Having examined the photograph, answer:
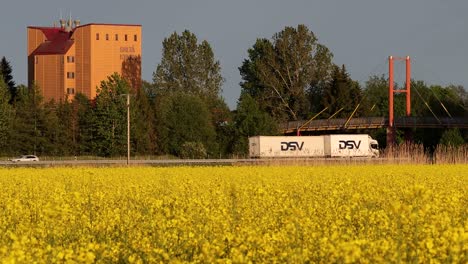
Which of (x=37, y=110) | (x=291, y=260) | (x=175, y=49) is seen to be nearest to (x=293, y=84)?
(x=175, y=49)

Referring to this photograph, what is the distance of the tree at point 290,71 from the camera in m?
117

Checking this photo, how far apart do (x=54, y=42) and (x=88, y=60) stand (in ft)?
30.6

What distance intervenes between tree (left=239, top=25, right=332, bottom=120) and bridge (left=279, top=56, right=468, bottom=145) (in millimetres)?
11334

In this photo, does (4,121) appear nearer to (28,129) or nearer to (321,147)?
(28,129)

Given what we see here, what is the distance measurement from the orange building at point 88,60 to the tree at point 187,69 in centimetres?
358

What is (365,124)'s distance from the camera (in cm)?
9969

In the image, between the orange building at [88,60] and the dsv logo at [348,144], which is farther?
the orange building at [88,60]

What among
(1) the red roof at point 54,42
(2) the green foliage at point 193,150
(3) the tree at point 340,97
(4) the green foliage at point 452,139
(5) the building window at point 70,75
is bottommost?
(2) the green foliage at point 193,150

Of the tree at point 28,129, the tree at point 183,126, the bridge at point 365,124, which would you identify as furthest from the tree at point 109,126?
the bridge at point 365,124

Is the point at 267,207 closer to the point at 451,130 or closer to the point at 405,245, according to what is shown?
the point at 405,245

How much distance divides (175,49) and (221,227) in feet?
373

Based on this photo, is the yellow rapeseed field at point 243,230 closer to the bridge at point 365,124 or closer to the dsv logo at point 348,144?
the dsv logo at point 348,144

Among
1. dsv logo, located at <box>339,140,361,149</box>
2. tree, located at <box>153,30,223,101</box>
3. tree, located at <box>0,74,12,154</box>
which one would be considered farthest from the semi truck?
tree, located at <box>153,30,223,101</box>

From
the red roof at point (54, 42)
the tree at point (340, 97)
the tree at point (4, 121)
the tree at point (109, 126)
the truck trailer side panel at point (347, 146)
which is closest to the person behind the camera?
the tree at point (4, 121)
